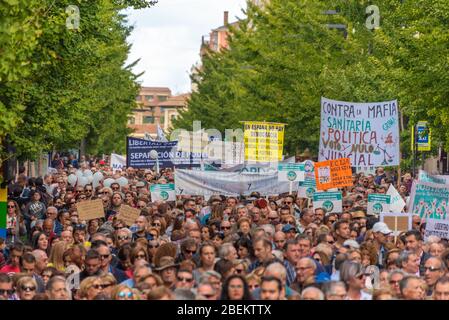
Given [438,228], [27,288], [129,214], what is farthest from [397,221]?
[27,288]

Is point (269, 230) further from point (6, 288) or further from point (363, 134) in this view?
point (363, 134)

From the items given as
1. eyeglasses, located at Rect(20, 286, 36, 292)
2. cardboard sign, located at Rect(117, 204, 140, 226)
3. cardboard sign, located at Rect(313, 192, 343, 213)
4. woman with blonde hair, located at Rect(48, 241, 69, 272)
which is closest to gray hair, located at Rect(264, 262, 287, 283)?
eyeglasses, located at Rect(20, 286, 36, 292)

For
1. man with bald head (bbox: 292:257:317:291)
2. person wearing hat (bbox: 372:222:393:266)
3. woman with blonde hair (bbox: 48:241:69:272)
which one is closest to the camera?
man with bald head (bbox: 292:257:317:291)

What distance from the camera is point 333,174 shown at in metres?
26.1

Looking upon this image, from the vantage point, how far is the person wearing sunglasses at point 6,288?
1317cm

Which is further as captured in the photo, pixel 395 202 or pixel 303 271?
pixel 395 202

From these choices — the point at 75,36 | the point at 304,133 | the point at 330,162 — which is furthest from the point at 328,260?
the point at 304,133

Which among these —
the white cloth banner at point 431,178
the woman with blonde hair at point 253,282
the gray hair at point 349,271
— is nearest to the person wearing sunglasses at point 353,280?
the gray hair at point 349,271

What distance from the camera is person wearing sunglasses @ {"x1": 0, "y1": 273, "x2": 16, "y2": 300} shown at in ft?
43.2

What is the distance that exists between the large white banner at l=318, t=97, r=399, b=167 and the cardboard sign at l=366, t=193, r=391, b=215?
1608 millimetres

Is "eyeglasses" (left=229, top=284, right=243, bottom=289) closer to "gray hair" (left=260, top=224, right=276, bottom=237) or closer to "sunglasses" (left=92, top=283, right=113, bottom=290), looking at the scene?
"sunglasses" (left=92, top=283, right=113, bottom=290)

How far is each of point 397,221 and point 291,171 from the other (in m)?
9.79

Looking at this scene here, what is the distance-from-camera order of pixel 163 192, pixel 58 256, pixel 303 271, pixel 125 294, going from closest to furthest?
pixel 125 294 < pixel 303 271 < pixel 58 256 < pixel 163 192

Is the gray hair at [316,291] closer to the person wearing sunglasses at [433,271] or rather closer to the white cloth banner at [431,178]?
the person wearing sunglasses at [433,271]
